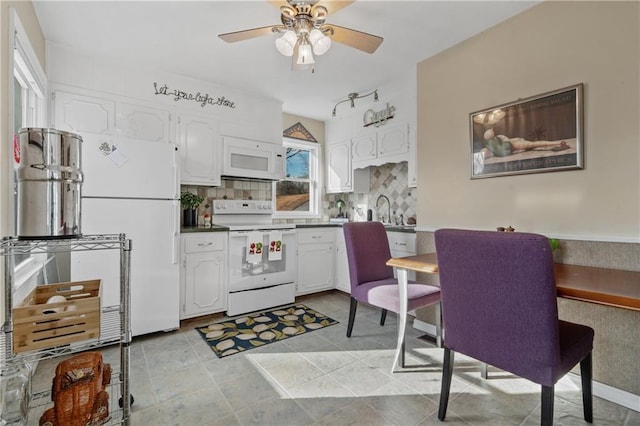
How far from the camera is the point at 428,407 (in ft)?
5.54

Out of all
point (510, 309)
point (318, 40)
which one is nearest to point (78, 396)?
point (510, 309)

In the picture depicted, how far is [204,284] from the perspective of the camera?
9.74ft

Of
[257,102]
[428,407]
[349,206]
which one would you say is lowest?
[428,407]

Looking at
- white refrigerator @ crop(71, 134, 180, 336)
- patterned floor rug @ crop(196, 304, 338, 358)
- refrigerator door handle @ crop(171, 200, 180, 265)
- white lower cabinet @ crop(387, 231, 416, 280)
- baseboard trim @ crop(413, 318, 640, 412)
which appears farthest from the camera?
white lower cabinet @ crop(387, 231, 416, 280)

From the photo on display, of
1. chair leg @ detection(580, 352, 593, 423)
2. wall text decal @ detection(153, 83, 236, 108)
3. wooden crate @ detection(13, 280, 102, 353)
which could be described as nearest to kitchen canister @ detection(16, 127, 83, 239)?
wooden crate @ detection(13, 280, 102, 353)

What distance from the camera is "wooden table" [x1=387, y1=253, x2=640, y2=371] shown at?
3.74 feet

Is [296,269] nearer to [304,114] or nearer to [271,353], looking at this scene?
[271,353]

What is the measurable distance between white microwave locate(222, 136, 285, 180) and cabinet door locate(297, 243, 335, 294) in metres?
0.99

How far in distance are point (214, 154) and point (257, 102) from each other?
0.84m

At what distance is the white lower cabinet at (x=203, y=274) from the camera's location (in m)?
2.87

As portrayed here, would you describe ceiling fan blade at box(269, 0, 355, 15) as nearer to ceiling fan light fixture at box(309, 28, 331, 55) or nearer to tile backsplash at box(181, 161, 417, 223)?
ceiling fan light fixture at box(309, 28, 331, 55)

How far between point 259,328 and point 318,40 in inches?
92.1

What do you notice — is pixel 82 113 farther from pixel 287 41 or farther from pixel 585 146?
pixel 585 146

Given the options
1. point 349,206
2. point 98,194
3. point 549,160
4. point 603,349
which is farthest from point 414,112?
point 98,194
